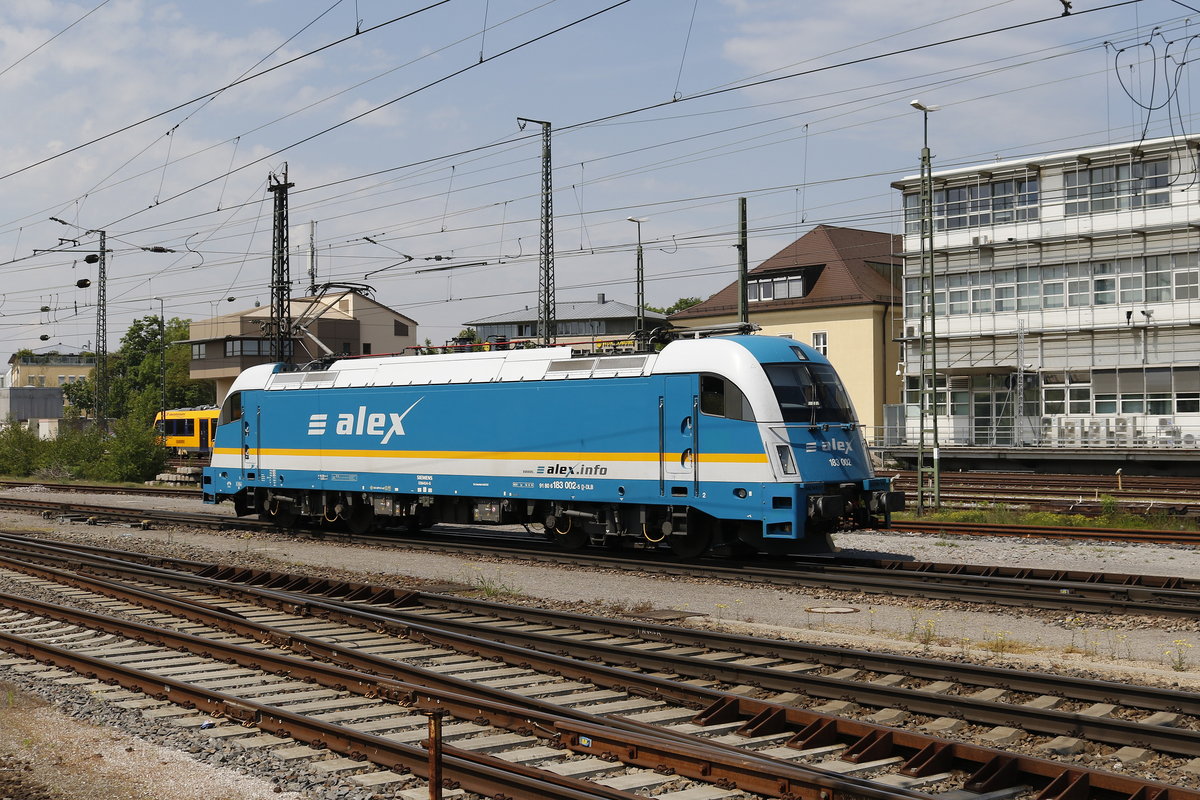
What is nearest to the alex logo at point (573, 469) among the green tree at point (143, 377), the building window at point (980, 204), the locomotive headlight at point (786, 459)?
the locomotive headlight at point (786, 459)

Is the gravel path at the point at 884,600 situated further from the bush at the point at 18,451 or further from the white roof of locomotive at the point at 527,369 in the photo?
the bush at the point at 18,451

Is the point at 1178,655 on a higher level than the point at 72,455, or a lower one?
lower

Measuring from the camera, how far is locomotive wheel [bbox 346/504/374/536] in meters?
24.1

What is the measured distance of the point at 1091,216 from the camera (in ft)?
142

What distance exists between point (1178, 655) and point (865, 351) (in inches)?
1647

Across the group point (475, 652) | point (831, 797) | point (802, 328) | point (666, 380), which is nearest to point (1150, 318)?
point (802, 328)

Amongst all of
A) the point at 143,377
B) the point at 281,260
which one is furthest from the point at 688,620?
the point at 143,377

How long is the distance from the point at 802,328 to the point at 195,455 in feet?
98.1

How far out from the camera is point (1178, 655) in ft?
36.8

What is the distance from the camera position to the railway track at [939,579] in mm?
14086

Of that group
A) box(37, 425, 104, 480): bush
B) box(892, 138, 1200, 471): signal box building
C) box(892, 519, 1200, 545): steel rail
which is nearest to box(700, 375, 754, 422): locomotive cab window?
box(892, 519, 1200, 545): steel rail

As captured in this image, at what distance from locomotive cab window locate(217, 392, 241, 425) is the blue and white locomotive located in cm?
66

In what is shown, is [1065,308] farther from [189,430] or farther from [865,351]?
[189,430]

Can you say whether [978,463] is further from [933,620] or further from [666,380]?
[933,620]
